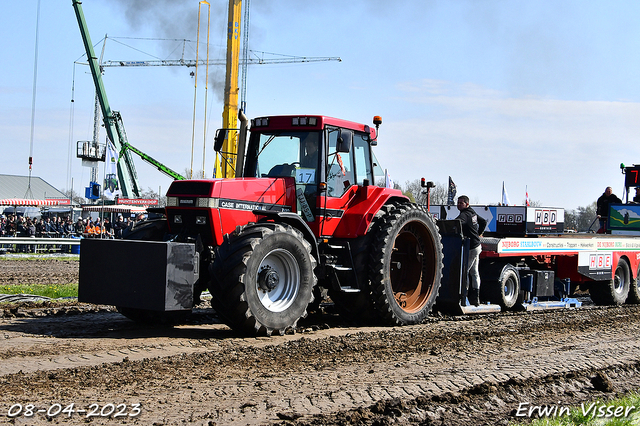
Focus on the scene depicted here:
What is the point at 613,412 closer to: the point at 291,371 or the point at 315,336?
the point at 291,371

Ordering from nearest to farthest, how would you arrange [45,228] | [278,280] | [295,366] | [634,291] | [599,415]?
→ 1. [599,415]
2. [295,366]
3. [278,280]
4. [634,291]
5. [45,228]

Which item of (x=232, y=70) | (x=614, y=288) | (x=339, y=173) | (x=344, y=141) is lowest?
(x=614, y=288)

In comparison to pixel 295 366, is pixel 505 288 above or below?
above

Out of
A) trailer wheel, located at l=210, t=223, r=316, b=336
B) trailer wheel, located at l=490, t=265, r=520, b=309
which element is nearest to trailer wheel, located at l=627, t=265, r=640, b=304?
trailer wheel, located at l=490, t=265, r=520, b=309

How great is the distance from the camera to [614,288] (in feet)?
45.9

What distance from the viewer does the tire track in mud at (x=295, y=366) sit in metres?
5.02

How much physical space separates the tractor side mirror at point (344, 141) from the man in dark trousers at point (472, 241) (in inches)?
122

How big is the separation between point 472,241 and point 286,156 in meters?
3.73

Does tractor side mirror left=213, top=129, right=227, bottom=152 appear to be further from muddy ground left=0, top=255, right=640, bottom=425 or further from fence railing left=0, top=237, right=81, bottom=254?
fence railing left=0, top=237, right=81, bottom=254

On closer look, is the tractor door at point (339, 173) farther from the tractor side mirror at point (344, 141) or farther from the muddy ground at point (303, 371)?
the muddy ground at point (303, 371)

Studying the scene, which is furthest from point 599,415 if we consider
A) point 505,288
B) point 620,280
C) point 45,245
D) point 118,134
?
point 118,134

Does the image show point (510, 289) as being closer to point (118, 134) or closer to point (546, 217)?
point (546, 217)

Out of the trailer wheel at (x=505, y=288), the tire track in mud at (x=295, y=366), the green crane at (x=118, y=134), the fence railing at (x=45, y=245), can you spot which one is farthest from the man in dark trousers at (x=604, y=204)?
the green crane at (x=118, y=134)

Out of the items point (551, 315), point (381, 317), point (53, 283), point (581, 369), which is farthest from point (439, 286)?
point (53, 283)
